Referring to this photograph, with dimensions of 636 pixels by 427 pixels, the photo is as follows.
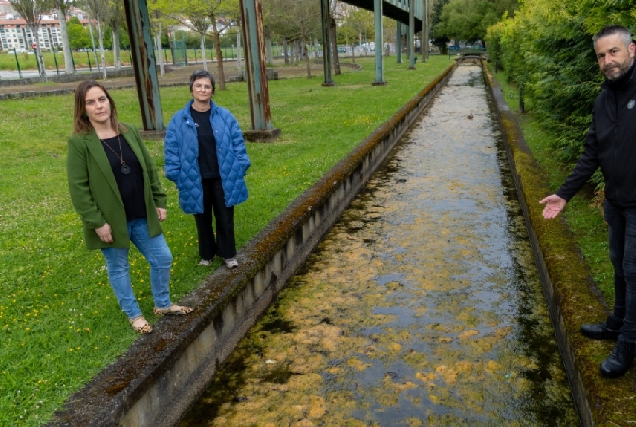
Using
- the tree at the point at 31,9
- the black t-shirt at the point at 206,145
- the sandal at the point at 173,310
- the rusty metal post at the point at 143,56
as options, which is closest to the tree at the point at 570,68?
the black t-shirt at the point at 206,145

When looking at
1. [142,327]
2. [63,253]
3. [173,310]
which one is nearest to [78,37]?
[63,253]

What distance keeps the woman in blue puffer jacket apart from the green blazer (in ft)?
3.11

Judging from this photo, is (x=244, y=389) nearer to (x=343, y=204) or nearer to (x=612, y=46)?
(x=612, y=46)

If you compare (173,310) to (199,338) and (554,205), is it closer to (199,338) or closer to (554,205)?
(199,338)

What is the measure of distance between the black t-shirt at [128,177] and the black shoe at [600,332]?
3.23m

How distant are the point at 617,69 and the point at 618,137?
0.39 meters

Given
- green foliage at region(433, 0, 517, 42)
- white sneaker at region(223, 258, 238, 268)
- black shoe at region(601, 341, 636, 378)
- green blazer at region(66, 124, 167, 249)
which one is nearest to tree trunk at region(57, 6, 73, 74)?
white sneaker at region(223, 258, 238, 268)

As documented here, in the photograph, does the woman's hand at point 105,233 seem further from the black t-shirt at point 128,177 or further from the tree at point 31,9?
the tree at point 31,9

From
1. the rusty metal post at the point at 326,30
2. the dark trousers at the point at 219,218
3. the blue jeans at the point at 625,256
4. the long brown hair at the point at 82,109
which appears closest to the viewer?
the blue jeans at the point at 625,256

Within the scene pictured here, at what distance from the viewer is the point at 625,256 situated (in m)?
3.25

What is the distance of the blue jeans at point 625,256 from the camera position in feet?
10.5

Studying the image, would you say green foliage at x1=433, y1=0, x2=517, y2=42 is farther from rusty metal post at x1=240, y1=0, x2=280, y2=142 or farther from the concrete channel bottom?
the concrete channel bottom

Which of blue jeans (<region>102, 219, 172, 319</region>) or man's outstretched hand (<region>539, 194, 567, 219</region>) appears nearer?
man's outstretched hand (<region>539, 194, 567, 219</region>)

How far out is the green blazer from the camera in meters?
3.45
